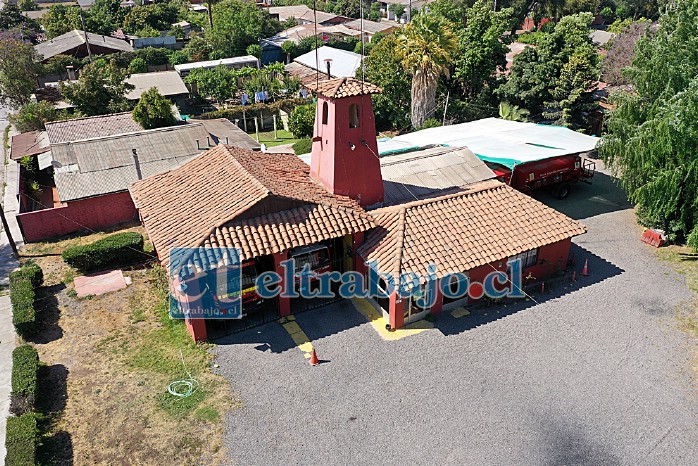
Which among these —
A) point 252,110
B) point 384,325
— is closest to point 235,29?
point 252,110

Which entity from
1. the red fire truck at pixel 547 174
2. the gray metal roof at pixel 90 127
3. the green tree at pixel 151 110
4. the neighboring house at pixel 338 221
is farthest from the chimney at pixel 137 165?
the red fire truck at pixel 547 174

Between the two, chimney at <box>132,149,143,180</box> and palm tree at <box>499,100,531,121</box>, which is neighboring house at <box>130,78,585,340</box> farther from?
palm tree at <box>499,100,531,121</box>

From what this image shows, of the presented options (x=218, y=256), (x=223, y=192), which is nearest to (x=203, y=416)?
(x=218, y=256)

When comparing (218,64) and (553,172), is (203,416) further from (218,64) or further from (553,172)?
(218,64)

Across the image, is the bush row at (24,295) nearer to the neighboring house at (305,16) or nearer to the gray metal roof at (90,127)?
the gray metal roof at (90,127)

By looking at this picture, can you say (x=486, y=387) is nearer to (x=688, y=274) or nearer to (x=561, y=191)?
(x=688, y=274)
